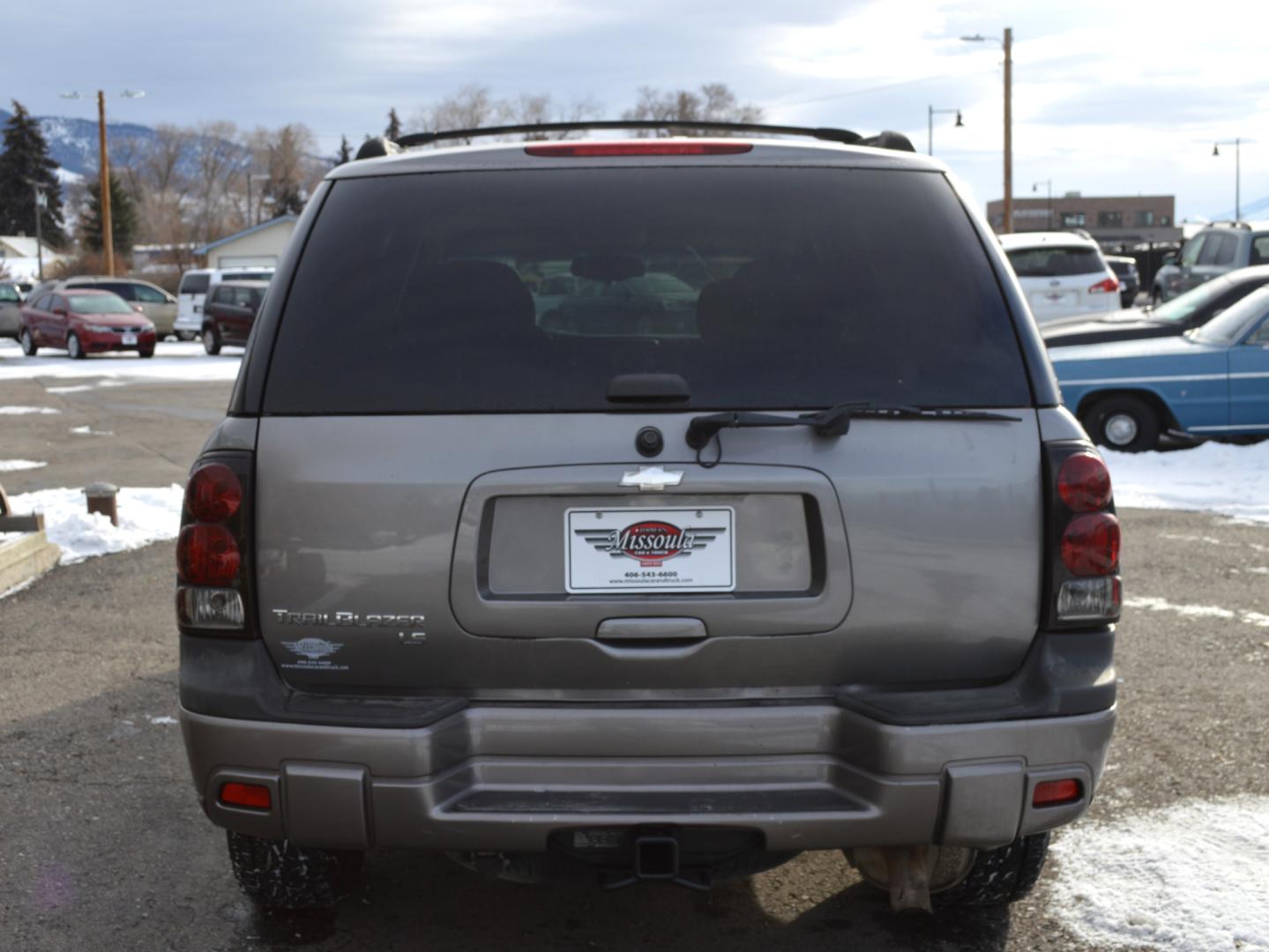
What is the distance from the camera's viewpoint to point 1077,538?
304cm

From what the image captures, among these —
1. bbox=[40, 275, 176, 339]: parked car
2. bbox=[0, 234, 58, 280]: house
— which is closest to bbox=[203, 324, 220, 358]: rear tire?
bbox=[40, 275, 176, 339]: parked car

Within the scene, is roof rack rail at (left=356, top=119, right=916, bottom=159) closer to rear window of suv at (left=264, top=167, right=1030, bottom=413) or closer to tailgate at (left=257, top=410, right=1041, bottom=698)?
rear window of suv at (left=264, top=167, right=1030, bottom=413)

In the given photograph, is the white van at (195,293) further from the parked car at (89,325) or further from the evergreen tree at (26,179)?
the evergreen tree at (26,179)

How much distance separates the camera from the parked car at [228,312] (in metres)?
31.8

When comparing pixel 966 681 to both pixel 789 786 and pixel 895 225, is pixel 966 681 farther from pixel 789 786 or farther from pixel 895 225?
pixel 895 225

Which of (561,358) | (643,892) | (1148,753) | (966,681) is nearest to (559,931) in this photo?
(643,892)

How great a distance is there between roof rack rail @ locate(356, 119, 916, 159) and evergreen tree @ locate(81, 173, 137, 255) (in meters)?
108

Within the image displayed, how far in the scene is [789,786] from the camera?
2.98m

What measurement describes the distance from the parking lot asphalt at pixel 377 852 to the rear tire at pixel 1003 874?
0.11 meters

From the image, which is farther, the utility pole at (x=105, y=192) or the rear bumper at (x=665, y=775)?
the utility pole at (x=105, y=192)

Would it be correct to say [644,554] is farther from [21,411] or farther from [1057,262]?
[1057,262]

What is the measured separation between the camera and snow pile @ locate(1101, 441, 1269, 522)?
10461mm

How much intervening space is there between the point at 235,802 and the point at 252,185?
150 metres

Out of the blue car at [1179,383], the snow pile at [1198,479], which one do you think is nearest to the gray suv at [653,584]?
the snow pile at [1198,479]
